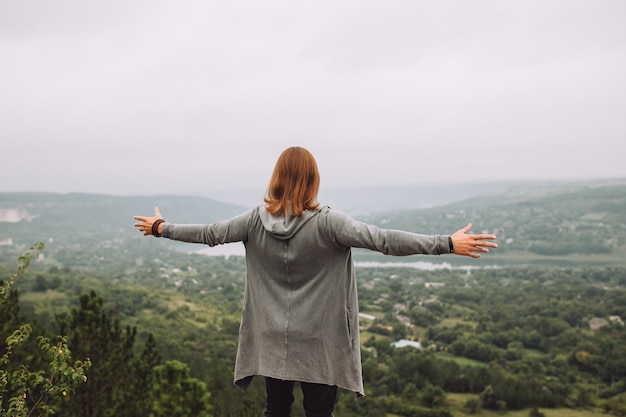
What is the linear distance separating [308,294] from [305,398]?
0.45 metres

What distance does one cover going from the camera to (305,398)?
2051 mm

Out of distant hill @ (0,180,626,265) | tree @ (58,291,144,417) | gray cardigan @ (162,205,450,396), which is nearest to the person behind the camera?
gray cardigan @ (162,205,450,396)

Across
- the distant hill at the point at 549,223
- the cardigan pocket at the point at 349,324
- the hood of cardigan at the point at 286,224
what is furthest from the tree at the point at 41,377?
the distant hill at the point at 549,223

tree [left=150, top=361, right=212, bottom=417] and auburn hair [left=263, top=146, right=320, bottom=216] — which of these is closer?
auburn hair [left=263, top=146, right=320, bottom=216]

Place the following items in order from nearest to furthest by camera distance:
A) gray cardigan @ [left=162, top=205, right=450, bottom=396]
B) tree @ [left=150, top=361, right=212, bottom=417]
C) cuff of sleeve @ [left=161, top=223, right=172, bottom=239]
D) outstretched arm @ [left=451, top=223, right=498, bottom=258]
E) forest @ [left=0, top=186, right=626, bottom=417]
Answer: outstretched arm @ [left=451, top=223, right=498, bottom=258] → gray cardigan @ [left=162, top=205, right=450, bottom=396] → cuff of sleeve @ [left=161, top=223, right=172, bottom=239] → forest @ [left=0, top=186, right=626, bottom=417] → tree @ [left=150, top=361, right=212, bottom=417]

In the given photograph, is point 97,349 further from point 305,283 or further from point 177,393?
point 305,283

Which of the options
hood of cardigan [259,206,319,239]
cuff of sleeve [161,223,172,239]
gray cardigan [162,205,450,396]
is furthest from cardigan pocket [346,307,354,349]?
cuff of sleeve [161,223,172,239]

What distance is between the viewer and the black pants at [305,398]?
2.01 meters

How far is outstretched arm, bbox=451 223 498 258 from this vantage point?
5.92 feet

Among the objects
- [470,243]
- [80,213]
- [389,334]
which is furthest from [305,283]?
[80,213]

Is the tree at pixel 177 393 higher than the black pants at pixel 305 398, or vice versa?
the black pants at pixel 305 398

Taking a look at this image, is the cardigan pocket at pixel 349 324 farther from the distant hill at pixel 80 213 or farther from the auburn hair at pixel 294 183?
the distant hill at pixel 80 213

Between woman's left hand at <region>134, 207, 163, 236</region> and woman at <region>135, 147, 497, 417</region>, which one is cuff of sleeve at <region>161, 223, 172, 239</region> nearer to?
woman's left hand at <region>134, 207, 163, 236</region>

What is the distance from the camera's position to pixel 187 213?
13812 centimetres
